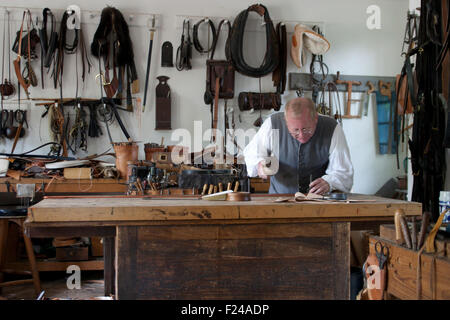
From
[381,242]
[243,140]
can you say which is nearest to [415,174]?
[381,242]

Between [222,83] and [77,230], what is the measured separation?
3.84 meters

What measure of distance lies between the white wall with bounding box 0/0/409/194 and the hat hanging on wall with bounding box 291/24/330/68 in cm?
23

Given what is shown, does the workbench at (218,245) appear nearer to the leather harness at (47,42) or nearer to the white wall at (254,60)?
the white wall at (254,60)

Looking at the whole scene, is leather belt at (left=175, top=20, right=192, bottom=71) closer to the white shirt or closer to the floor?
the white shirt

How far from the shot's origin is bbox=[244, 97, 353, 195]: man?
312 cm

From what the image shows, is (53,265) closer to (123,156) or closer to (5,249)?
(5,249)

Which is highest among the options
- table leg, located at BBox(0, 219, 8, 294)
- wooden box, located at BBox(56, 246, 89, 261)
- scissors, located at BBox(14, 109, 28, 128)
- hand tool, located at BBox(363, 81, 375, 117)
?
hand tool, located at BBox(363, 81, 375, 117)

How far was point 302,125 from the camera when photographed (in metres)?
3.02

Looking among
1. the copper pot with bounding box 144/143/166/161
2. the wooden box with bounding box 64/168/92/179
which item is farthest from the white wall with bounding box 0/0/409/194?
the wooden box with bounding box 64/168/92/179

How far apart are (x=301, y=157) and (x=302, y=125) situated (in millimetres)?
350

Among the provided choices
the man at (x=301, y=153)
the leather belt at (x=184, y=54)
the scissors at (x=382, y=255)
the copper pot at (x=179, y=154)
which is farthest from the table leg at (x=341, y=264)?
the leather belt at (x=184, y=54)

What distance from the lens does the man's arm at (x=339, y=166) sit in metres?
3.06

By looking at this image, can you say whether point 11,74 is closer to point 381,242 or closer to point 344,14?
point 344,14

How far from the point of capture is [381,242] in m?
2.01
